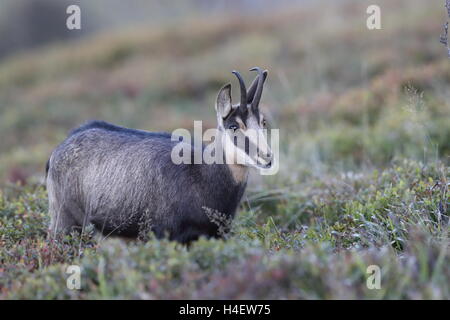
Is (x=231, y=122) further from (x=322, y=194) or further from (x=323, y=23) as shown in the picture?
Result: (x=323, y=23)

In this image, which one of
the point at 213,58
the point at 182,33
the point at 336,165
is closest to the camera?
the point at 336,165

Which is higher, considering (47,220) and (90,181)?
(90,181)

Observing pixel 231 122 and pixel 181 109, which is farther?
pixel 181 109

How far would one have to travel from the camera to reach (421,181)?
20.1 ft

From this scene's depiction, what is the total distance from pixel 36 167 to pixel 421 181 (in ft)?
26.8

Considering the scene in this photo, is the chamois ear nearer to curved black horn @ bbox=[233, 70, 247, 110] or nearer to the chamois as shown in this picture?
the chamois

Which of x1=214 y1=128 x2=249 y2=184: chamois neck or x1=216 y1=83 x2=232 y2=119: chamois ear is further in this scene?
x1=214 y1=128 x2=249 y2=184: chamois neck

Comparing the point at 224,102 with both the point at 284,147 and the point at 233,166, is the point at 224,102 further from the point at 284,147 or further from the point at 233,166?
the point at 284,147

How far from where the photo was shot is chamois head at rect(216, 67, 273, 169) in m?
5.03

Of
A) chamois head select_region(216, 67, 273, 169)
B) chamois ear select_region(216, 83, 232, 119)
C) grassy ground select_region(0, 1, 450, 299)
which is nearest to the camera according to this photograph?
grassy ground select_region(0, 1, 450, 299)

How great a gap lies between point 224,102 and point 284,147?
568cm

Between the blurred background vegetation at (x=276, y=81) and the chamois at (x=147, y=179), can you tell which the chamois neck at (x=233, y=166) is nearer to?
the chamois at (x=147, y=179)

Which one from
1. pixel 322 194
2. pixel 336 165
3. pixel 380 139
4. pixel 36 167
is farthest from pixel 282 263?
pixel 36 167

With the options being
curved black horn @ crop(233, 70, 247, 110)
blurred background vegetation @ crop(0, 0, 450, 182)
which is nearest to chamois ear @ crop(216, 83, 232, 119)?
curved black horn @ crop(233, 70, 247, 110)
